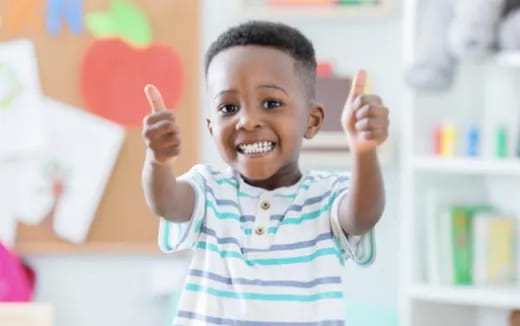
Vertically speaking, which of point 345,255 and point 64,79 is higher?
point 64,79

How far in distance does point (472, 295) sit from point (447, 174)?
0.33 metres

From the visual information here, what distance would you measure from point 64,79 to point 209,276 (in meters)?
1.61

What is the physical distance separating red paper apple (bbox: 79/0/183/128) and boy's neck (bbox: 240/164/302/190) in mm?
1464

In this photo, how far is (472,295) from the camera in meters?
2.22

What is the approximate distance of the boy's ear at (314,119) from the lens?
1.03 meters

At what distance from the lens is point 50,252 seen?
2504 mm

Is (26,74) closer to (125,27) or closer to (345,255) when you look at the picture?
(125,27)

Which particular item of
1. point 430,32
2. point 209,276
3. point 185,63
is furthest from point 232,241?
point 185,63

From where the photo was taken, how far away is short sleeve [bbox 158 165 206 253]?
3.24 ft

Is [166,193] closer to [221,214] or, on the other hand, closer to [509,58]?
[221,214]

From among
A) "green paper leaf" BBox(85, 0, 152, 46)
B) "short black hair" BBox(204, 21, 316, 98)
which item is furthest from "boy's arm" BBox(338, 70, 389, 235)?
"green paper leaf" BBox(85, 0, 152, 46)

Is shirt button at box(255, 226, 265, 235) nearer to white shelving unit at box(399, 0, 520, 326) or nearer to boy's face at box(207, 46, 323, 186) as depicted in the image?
boy's face at box(207, 46, 323, 186)

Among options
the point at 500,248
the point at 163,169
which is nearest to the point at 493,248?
the point at 500,248

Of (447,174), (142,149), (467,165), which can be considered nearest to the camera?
(467,165)
